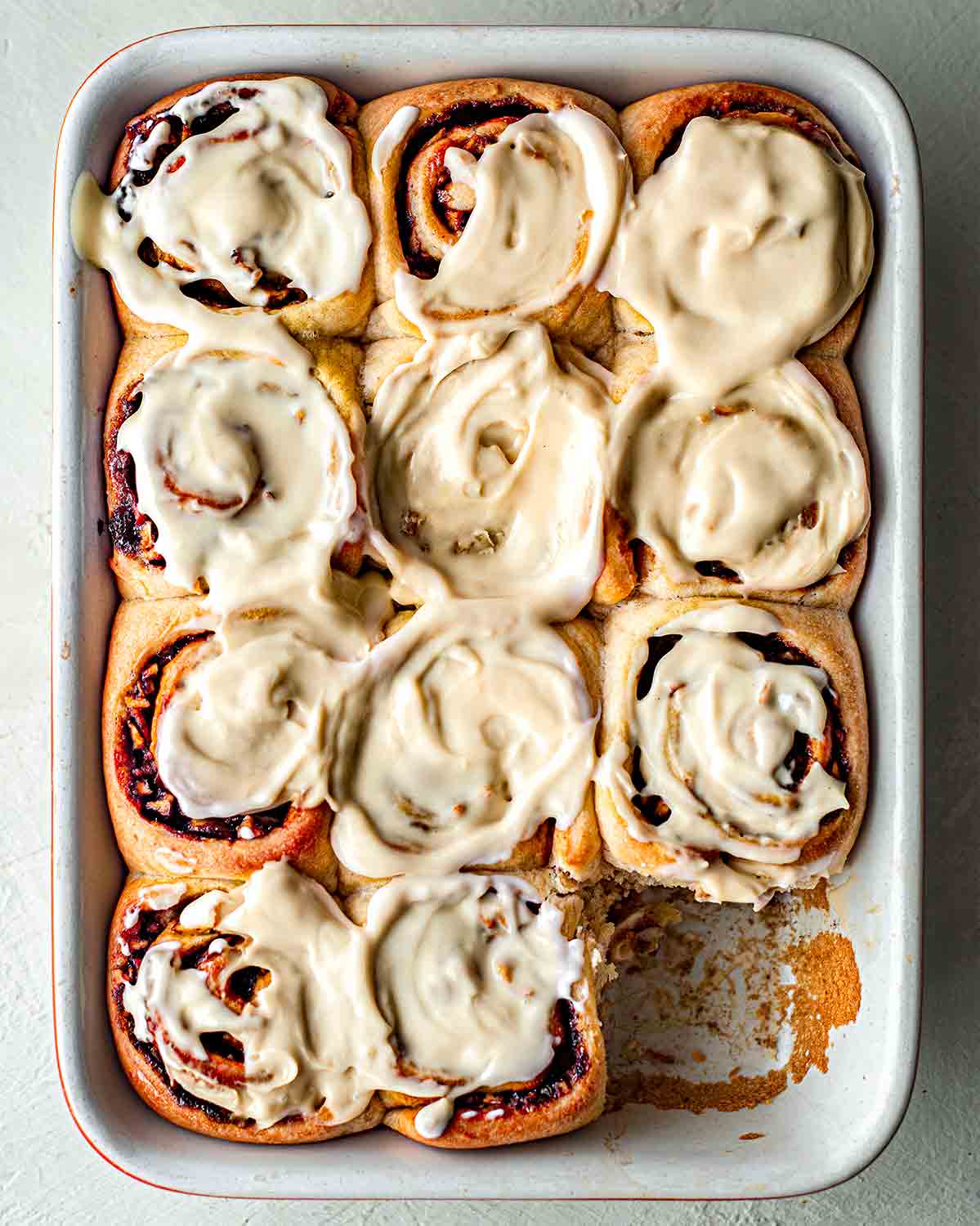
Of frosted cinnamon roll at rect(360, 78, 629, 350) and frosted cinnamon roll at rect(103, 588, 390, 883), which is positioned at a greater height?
frosted cinnamon roll at rect(360, 78, 629, 350)

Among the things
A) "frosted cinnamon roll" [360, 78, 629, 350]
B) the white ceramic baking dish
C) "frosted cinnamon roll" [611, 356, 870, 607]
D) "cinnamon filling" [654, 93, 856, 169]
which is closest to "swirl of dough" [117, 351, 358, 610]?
the white ceramic baking dish

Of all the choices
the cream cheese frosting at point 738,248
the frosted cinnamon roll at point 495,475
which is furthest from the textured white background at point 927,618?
the frosted cinnamon roll at point 495,475

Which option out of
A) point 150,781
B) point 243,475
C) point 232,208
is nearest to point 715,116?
point 232,208

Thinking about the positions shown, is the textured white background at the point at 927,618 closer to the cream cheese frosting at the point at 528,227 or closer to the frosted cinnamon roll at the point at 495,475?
the cream cheese frosting at the point at 528,227

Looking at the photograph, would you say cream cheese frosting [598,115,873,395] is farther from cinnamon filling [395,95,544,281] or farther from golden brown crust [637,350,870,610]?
cinnamon filling [395,95,544,281]

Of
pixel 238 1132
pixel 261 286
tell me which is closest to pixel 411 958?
pixel 238 1132

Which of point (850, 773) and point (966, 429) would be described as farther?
point (966, 429)

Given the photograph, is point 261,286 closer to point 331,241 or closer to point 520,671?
point 331,241
